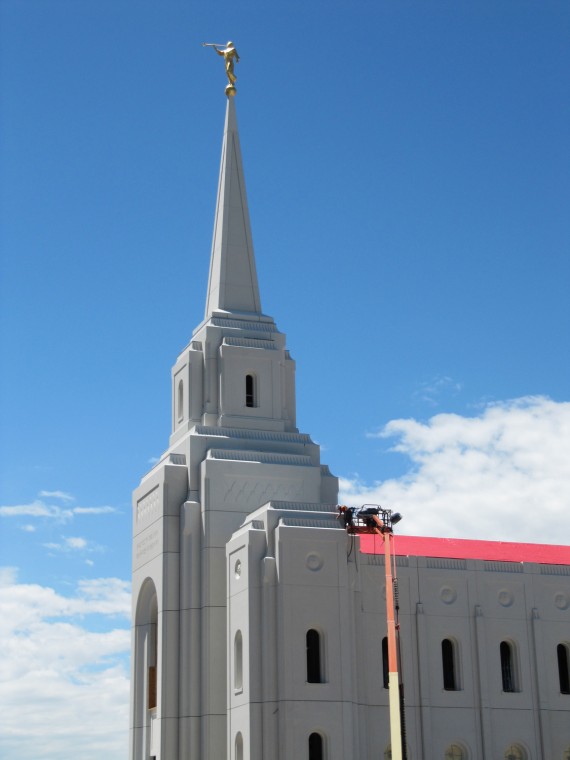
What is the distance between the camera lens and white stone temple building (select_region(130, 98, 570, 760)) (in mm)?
50844

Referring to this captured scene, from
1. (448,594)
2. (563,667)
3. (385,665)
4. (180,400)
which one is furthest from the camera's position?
(180,400)

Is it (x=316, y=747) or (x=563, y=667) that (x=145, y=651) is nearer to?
(x=316, y=747)

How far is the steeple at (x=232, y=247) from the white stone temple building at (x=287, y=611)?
49 centimetres

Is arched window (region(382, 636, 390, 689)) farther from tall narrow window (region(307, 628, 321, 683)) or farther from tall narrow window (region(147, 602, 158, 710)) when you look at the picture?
tall narrow window (region(147, 602, 158, 710))

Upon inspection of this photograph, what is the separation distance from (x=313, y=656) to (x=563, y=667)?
45.9 ft

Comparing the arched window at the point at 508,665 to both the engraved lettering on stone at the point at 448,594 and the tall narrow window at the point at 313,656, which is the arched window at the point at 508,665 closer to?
the engraved lettering on stone at the point at 448,594

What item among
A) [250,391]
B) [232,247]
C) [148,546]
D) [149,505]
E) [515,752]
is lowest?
[515,752]

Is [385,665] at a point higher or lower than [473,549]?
lower

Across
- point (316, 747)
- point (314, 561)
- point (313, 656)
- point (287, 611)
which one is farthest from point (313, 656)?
point (314, 561)

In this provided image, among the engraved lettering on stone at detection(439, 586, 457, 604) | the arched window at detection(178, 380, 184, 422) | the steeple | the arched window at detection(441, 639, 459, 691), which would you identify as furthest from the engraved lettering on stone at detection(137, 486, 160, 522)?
the arched window at detection(441, 639, 459, 691)

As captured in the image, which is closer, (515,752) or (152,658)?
(515,752)

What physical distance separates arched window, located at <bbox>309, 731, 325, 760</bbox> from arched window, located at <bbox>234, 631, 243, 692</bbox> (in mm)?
3794

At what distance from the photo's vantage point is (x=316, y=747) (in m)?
50.2

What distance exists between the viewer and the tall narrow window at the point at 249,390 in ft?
200
